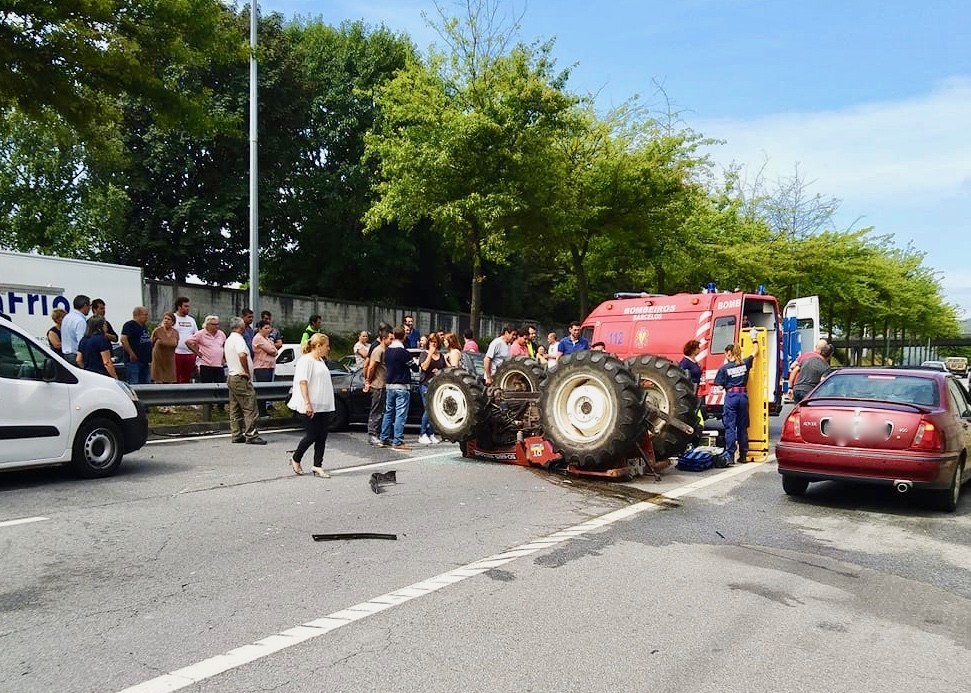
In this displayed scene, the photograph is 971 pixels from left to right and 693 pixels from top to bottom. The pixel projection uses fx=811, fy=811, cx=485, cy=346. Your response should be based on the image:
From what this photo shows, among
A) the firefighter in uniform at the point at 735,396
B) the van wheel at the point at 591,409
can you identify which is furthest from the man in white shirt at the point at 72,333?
the firefighter in uniform at the point at 735,396

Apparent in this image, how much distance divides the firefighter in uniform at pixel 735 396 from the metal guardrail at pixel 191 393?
295 inches

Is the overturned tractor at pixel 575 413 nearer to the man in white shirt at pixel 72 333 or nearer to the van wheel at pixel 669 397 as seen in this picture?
the van wheel at pixel 669 397

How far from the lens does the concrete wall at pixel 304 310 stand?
26391mm

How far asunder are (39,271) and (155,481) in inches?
335

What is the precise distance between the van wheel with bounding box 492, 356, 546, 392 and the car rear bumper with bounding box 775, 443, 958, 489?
12.7ft

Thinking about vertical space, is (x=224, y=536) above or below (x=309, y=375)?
below

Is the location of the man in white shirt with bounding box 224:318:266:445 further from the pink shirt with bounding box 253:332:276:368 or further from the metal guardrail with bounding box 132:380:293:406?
the pink shirt with bounding box 253:332:276:368

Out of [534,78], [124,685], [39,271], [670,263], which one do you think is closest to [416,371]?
[39,271]

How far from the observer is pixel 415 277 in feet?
130

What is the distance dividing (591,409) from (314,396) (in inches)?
124

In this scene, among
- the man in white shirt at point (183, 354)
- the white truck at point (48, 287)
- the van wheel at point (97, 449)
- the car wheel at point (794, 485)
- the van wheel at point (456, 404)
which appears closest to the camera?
the car wheel at point (794, 485)

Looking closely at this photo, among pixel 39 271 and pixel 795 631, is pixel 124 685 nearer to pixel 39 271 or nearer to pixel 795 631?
pixel 795 631

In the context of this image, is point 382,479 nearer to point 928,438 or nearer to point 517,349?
point 928,438

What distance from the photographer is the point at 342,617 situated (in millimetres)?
4523
